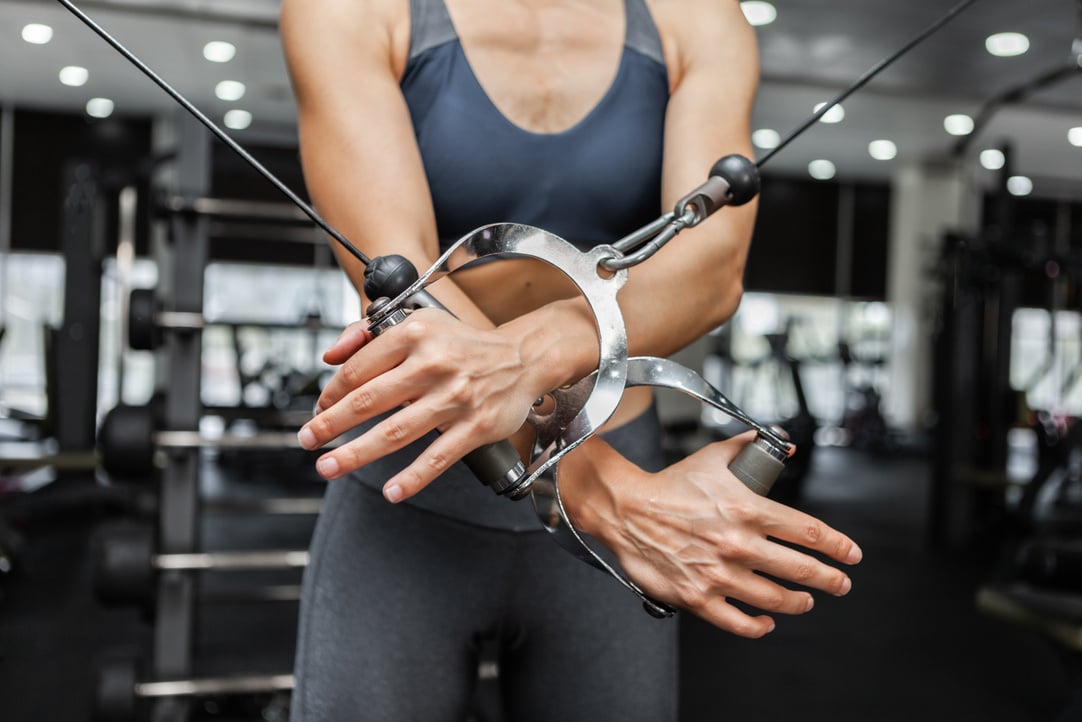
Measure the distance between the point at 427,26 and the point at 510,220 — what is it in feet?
0.55

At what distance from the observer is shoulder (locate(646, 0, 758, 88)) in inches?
32.3

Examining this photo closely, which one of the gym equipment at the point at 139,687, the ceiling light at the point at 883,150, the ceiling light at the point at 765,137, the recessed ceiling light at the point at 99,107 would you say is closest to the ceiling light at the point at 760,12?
the ceiling light at the point at 765,137

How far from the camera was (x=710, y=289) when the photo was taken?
0.72m

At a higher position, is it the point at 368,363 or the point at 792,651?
the point at 368,363

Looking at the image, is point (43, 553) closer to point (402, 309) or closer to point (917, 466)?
point (402, 309)

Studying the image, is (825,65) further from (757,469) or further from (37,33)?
(757,469)

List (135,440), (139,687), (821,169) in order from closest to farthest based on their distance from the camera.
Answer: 1. (139,687)
2. (135,440)
3. (821,169)

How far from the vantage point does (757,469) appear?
1.87 ft

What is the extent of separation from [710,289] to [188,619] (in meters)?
1.99

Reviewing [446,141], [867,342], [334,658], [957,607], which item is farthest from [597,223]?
[867,342]

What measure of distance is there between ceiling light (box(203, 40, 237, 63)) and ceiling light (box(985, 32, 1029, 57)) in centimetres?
533

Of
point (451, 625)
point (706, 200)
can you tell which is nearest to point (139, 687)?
point (451, 625)

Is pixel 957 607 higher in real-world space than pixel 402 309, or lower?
lower

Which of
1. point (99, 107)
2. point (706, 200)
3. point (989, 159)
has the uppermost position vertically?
point (989, 159)
